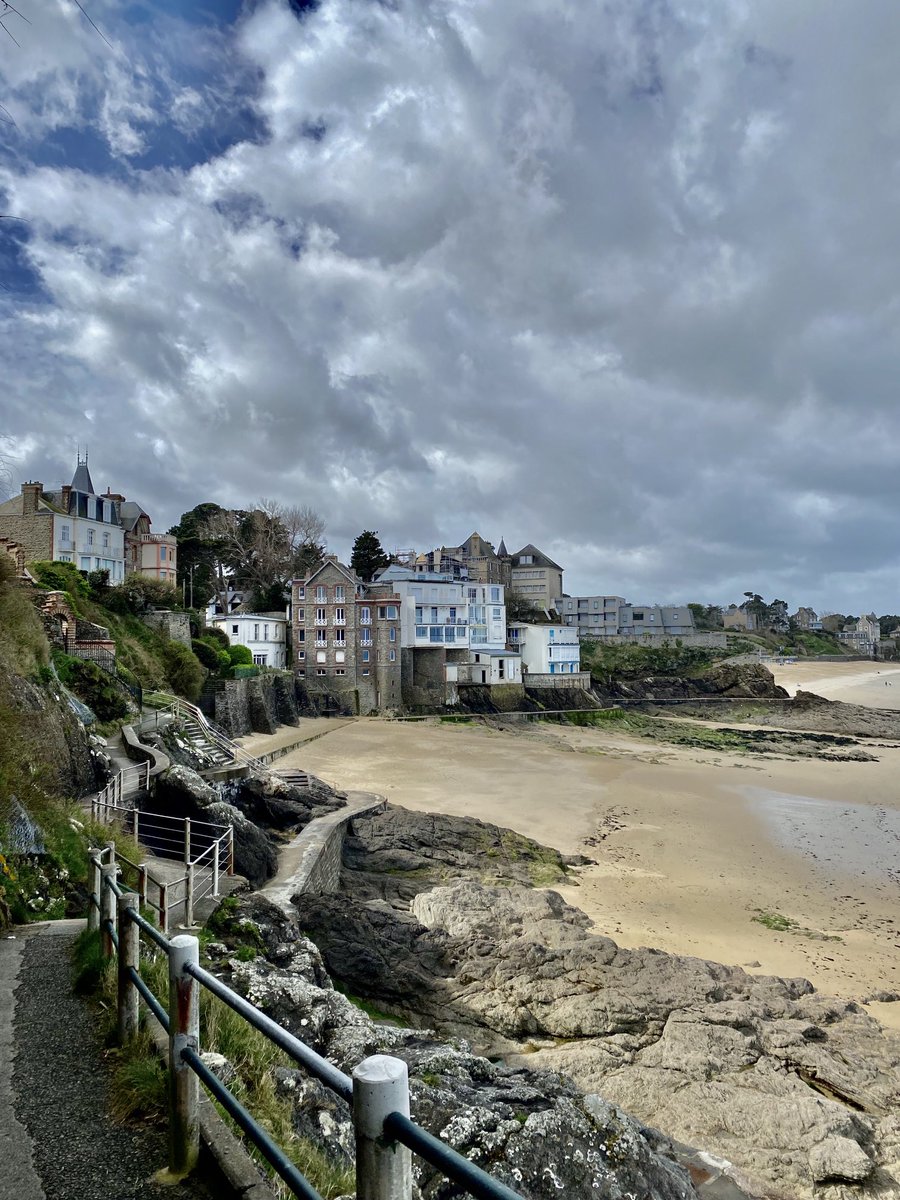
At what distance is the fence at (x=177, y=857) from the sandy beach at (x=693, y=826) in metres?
8.04

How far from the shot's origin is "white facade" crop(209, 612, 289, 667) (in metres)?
50.5

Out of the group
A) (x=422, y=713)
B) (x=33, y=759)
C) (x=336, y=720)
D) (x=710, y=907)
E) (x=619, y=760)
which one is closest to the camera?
(x=33, y=759)

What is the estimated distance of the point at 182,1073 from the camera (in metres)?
3.23

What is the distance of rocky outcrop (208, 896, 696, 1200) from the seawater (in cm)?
1633

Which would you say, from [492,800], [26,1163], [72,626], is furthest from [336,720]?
[26,1163]

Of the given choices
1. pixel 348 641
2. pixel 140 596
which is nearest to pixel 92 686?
pixel 140 596

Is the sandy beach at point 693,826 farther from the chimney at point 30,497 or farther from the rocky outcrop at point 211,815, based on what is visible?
the chimney at point 30,497

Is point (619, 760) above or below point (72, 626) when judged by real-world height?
below

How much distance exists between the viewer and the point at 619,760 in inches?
1465

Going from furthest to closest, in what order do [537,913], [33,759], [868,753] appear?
[868,753] → [537,913] → [33,759]

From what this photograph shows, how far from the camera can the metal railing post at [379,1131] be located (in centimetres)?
190

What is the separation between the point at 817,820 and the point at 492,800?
11713mm

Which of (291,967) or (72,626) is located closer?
(291,967)

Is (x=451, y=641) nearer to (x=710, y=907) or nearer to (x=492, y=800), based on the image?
(x=492, y=800)
